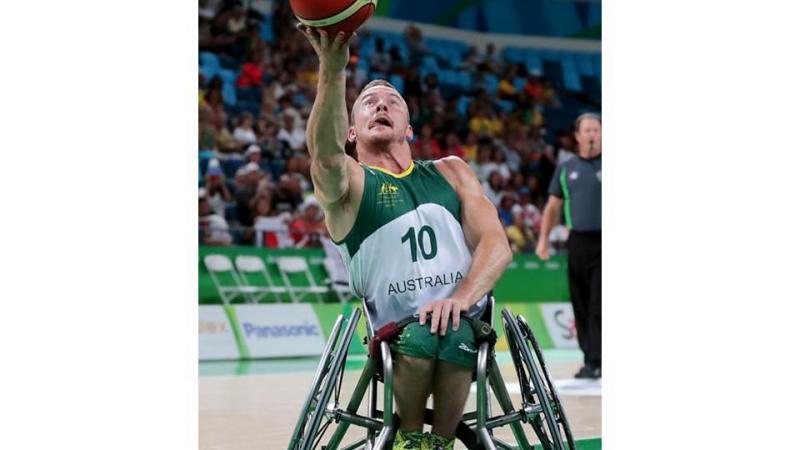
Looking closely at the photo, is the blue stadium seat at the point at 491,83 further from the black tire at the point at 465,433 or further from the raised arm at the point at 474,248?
the black tire at the point at 465,433

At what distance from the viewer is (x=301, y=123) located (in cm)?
1683

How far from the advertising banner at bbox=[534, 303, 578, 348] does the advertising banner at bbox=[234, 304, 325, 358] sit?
3.77 metres

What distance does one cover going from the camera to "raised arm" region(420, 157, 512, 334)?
4.02 m

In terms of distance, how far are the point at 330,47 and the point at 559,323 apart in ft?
40.7

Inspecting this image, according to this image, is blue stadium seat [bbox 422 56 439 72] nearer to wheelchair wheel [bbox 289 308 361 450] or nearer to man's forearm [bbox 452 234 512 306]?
man's forearm [bbox 452 234 512 306]

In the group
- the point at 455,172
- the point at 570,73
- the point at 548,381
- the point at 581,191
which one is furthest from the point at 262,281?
the point at 570,73

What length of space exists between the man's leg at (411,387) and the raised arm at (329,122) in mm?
701

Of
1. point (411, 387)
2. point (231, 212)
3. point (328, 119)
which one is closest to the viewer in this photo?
point (328, 119)

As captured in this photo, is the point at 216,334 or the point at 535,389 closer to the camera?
the point at 535,389

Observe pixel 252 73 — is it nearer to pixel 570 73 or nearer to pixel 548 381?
pixel 570 73
